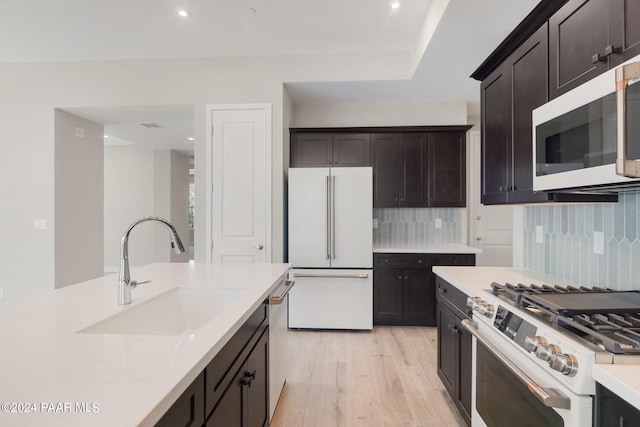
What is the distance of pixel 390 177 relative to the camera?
156 inches

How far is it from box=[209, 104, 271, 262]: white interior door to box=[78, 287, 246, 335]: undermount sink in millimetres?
1860

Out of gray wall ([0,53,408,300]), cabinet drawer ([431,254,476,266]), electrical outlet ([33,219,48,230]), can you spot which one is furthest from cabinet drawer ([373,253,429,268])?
electrical outlet ([33,219,48,230])

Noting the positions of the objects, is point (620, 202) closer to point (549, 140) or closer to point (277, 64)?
point (549, 140)

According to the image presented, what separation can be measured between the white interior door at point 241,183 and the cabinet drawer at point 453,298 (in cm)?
188

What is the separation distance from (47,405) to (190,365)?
0.27m

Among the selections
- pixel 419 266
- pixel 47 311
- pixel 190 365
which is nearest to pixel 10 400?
pixel 190 365

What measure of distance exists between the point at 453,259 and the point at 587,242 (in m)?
1.94

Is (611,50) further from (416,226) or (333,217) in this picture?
(416,226)

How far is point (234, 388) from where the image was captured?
121 cm

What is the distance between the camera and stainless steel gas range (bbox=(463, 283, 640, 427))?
0.92 m

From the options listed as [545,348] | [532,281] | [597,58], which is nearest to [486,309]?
[545,348]

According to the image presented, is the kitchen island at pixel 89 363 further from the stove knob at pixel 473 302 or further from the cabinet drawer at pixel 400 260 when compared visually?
the cabinet drawer at pixel 400 260

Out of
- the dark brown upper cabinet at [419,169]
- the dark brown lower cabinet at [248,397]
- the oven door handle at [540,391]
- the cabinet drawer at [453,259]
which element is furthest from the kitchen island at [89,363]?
the dark brown upper cabinet at [419,169]

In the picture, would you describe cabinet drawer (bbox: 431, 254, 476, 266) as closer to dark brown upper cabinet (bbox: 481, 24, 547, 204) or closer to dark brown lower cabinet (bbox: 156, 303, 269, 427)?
dark brown upper cabinet (bbox: 481, 24, 547, 204)
